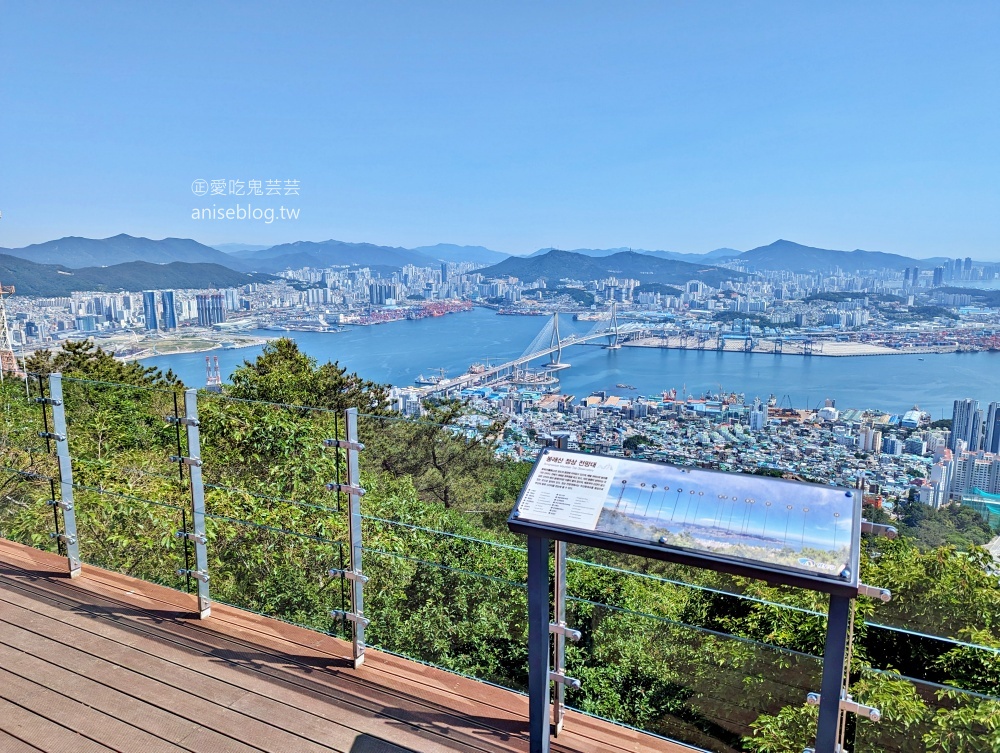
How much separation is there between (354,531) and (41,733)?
3.00 feet

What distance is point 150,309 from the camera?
149 feet

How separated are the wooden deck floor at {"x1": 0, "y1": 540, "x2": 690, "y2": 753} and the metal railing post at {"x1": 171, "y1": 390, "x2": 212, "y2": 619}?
0.33 ft

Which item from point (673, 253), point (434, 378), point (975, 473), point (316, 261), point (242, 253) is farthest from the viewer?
point (673, 253)

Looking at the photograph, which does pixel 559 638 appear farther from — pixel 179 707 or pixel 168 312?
pixel 168 312

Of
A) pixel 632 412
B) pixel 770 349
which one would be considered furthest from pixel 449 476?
pixel 770 349

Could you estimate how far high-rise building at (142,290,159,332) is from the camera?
148ft

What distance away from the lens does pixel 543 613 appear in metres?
1.51

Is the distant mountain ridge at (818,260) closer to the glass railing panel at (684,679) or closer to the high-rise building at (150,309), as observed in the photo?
the high-rise building at (150,309)

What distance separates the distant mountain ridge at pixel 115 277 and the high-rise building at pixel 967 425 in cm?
4557

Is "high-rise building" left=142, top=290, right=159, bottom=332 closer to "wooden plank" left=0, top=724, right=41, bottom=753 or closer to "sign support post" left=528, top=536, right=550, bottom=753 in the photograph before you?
"wooden plank" left=0, top=724, right=41, bottom=753

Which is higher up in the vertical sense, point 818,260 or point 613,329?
point 818,260

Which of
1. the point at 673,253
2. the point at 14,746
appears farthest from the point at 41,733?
the point at 673,253

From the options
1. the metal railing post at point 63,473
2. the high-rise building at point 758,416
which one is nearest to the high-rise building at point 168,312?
the high-rise building at point 758,416

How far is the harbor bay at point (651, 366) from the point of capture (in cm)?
3600
